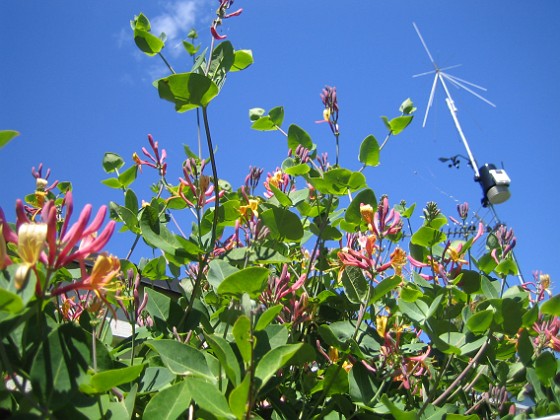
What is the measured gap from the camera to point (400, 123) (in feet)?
5.35

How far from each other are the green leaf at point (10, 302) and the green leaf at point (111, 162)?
1.19 metres

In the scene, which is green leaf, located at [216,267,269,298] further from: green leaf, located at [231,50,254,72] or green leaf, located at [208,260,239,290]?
green leaf, located at [231,50,254,72]

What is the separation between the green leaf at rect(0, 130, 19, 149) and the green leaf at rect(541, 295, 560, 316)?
119 cm

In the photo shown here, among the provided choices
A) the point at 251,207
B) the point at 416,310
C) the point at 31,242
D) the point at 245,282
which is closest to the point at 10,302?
the point at 31,242

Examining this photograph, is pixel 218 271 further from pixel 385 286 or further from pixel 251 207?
pixel 385 286

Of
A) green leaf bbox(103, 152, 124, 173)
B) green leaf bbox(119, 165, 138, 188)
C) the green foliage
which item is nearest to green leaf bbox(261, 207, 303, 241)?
the green foliage

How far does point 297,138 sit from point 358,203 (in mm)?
413

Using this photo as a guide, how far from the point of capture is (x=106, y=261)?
2.53 ft

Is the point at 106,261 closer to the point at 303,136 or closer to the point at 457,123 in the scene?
the point at 303,136

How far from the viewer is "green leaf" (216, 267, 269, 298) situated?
38.4 inches

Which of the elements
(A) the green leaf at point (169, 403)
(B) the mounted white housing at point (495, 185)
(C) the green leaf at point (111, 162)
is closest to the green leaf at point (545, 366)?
(A) the green leaf at point (169, 403)

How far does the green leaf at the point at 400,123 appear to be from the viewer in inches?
63.6

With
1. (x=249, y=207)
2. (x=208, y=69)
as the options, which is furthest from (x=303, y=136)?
(x=208, y=69)

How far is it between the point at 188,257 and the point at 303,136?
0.69m
